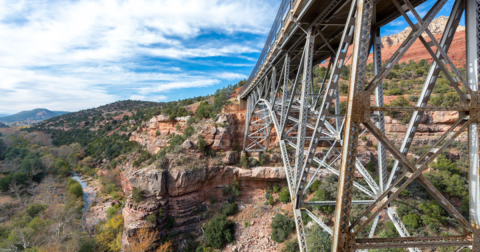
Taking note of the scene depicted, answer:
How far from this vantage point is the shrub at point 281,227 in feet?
41.0

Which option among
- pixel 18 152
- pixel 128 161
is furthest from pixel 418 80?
pixel 18 152

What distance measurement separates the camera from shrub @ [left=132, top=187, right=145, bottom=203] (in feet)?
47.9

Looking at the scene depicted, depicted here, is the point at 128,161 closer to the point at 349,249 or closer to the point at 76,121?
the point at 349,249

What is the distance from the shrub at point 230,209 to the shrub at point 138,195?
670 centimetres

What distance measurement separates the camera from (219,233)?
43.5 feet

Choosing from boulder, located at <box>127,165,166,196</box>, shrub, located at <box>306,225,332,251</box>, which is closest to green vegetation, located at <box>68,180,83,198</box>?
boulder, located at <box>127,165,166,196</box>

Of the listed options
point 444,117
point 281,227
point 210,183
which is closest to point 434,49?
point 444,117

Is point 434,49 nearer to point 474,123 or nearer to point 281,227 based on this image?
point 281,227

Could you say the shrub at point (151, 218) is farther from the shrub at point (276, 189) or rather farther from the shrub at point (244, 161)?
the shrub at point (276, 189)

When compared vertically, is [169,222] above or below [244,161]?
below

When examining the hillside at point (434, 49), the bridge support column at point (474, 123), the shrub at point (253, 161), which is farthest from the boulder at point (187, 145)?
the hillside at point (434, 49)

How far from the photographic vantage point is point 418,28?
2.31m

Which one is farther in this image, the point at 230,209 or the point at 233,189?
the point at 233,189

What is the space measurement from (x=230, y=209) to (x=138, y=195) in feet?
24.4
